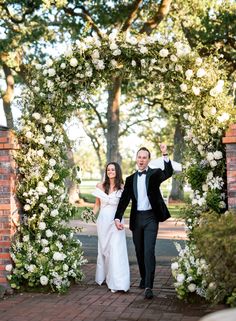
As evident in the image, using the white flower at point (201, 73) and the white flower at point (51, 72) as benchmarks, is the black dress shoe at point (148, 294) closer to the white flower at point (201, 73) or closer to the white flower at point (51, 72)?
the white flower at point (201, 73)

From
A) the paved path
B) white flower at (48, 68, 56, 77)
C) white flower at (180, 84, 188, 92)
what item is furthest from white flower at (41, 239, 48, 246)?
white flower at (180, 84, 188, 92)

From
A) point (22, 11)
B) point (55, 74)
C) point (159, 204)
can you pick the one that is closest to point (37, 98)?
point (55, 74)

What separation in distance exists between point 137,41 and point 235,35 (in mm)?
12452

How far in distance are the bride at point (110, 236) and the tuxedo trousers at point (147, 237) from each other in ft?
1.18

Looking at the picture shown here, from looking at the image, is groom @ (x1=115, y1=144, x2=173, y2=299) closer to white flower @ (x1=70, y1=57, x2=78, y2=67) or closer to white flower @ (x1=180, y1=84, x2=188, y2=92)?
white flower @ (x1=180, y1=84, x2=188, y2=92)

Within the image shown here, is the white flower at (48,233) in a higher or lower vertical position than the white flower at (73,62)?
lower

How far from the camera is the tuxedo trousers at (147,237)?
6840 millimetres

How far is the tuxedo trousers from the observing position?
22.4 ft

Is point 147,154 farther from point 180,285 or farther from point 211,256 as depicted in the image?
point 211,256

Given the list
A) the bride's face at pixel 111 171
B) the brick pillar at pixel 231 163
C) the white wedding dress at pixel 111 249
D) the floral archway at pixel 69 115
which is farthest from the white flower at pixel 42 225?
the brick pillar at pixel 231 163

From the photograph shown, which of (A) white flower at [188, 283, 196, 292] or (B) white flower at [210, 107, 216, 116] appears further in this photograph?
(B) white flower at [210, 107, 216, 116]

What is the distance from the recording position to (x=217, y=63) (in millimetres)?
7137

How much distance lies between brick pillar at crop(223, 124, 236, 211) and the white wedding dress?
1.84 meters

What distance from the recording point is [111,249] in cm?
738
